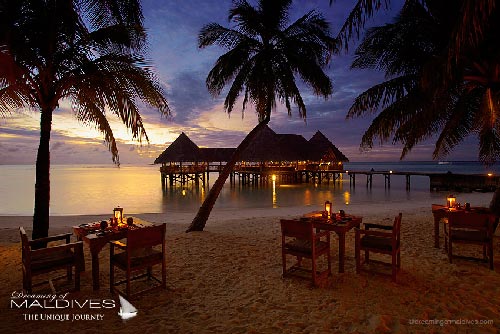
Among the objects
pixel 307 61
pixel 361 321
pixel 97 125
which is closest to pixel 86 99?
pixel 97 125

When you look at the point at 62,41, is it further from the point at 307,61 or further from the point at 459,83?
the point at 459,83

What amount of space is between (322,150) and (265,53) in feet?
105

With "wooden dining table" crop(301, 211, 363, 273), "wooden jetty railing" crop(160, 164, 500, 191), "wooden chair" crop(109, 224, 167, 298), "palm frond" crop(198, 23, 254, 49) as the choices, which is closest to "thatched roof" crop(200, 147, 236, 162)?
"wooden jetty railing" crop(160, 164, 500, 191)

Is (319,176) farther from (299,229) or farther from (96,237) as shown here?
(96,237)

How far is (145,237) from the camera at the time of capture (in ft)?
12.6

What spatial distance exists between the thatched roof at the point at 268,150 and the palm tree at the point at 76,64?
1019 inches

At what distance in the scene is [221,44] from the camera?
845 cm

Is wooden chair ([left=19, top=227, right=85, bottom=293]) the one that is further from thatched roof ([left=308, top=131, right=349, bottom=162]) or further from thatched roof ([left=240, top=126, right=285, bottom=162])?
thatched roof ([left=308, top=131, right=349, bottom=162])

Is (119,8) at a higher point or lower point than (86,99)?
higher

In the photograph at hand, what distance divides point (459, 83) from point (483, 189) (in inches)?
958

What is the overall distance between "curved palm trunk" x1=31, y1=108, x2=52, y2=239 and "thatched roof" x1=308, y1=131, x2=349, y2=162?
3400cm

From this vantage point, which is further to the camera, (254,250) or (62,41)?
(254,250)

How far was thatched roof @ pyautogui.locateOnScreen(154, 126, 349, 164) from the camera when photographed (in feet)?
112

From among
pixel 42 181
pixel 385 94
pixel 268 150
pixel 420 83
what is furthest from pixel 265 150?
pixel 42 181
